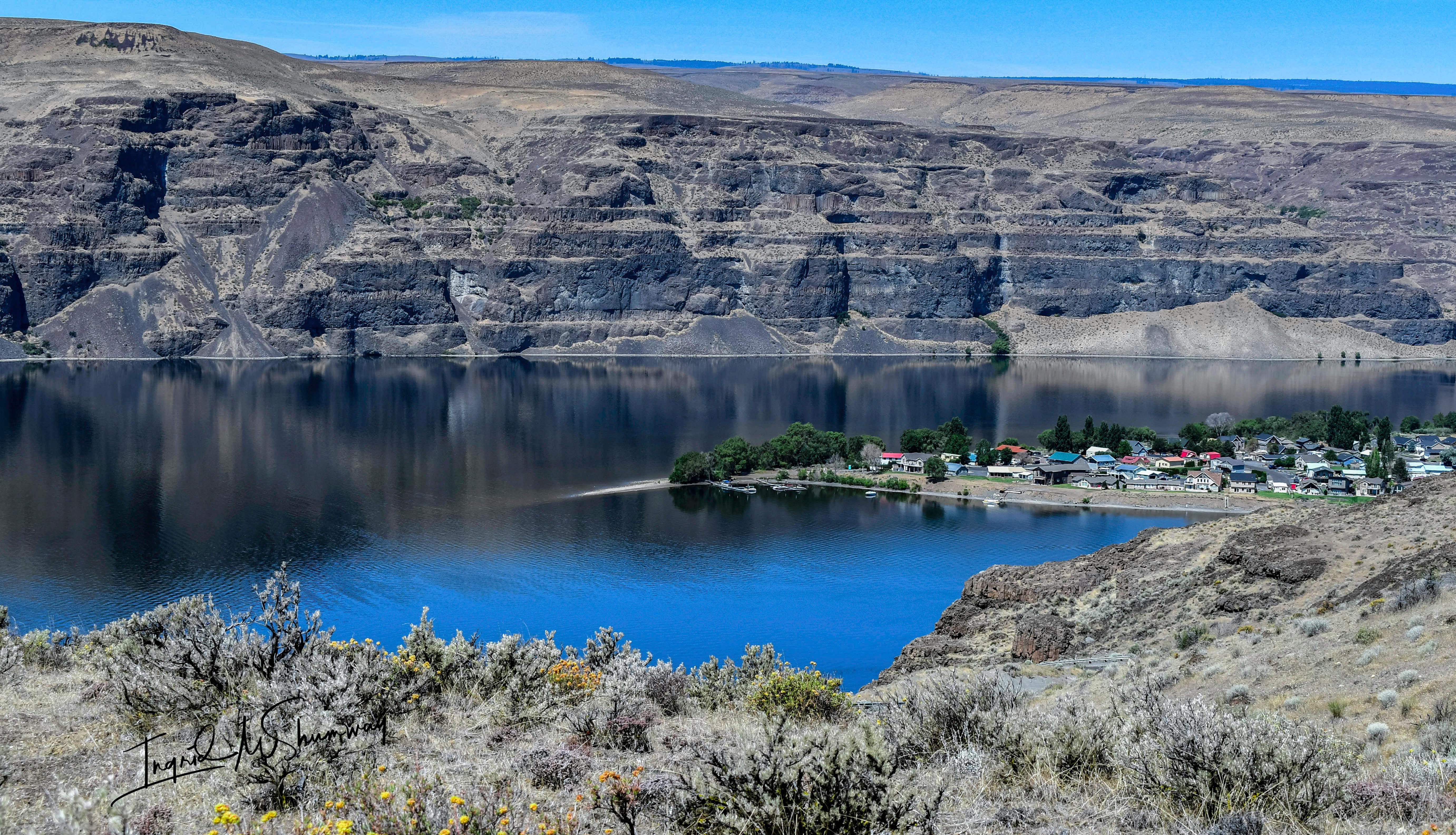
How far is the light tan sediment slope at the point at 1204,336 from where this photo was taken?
18988 cm

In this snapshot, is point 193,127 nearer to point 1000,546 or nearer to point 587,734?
point 1000,546

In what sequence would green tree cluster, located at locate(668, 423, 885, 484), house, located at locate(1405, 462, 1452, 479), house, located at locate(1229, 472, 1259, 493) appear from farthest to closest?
1. house, located at locate(1405, 462, 1452, 479)
2. green tree cluster, located at locate(668, 423, 885, 484)
3. house, located at locate(1229, 472, 1259, 493)

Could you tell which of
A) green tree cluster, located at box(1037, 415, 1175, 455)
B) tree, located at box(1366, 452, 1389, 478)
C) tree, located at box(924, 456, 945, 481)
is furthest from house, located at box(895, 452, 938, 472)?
tree, located at box(1366, 452, 1389, 478)

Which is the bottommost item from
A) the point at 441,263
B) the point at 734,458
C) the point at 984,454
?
the point at 734,458

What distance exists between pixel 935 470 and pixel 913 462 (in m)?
4.89

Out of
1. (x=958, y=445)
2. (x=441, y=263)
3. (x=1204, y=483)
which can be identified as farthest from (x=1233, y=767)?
(x=441, y=263)

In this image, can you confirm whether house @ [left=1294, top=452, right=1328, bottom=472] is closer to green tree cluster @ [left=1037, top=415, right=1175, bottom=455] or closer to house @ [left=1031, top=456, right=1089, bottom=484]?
green tree cluster @ [left=1037, top=415, right=1175, bottom=455]

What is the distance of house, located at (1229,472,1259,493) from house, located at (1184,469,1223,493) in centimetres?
66

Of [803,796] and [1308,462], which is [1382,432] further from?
[803,796]

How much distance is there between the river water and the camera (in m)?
50.7

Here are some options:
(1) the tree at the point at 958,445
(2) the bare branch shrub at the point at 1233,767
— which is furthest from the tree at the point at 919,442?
(2) the bare branch shrub at the point at 1233,767

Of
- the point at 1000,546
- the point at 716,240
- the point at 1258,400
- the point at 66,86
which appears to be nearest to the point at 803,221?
the point at 716,240

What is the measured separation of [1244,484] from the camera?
271 feet

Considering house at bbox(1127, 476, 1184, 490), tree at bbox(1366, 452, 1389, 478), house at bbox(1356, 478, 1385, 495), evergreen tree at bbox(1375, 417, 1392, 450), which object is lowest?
house at bbox(1127, 476, 1184, 490)
